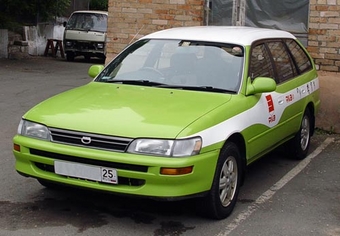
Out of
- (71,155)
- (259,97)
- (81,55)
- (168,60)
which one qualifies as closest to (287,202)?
(259,97)

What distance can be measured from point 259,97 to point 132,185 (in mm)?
1832

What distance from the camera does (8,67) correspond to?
17047 millimetres

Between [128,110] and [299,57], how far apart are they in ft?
10.4

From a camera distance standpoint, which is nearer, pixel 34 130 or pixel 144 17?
pixel 34 130

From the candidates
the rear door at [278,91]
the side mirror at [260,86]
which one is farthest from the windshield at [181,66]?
the rear door at [278,91]

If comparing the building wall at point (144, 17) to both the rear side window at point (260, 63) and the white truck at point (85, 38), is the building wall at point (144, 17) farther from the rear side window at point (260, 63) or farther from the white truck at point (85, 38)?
the white truck at point (85, 38)

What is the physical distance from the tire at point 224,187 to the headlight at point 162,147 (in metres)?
0.46

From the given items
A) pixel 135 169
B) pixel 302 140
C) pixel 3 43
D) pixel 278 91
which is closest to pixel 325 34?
pixel 302 140

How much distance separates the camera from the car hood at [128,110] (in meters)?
4.68

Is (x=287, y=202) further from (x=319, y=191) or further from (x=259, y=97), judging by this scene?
(x=259, y=97)

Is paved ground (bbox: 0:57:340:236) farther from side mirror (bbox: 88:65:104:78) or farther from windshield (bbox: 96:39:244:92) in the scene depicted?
side mirror (bbox: 88:65:104:78)

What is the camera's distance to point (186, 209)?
17.7 ft

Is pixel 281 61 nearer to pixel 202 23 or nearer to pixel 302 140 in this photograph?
pixel 302 140

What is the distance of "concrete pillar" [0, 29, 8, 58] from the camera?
18828mm
